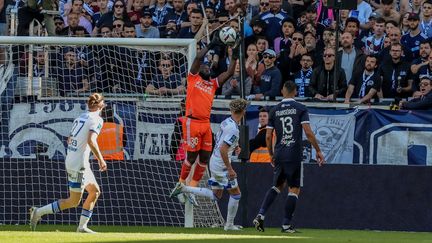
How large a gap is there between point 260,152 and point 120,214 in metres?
2.68

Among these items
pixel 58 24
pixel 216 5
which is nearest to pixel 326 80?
pixel 216 5

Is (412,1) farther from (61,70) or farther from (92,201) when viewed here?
(92,201)

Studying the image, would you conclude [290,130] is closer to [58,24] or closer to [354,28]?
[354,28]

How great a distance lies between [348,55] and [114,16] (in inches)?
218

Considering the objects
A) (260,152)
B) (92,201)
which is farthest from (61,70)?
(92,201)

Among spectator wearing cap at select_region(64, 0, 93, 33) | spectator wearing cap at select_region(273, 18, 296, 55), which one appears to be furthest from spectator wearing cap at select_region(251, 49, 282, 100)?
spectator wearing cap at select_region(64, 0, 93, 33)

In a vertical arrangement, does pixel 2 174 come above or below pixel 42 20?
below

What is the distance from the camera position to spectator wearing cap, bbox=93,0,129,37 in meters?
25.0

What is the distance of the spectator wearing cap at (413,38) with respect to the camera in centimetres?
2223

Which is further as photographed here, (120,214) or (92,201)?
(120,214)

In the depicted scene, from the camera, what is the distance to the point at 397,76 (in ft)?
70.6

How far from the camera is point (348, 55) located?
22328 mm

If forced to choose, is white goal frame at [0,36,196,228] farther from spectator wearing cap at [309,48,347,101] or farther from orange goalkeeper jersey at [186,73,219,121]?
spectator wearing cap at [309,48,347,101]

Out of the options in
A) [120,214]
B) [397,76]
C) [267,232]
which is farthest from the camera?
[397,76]
